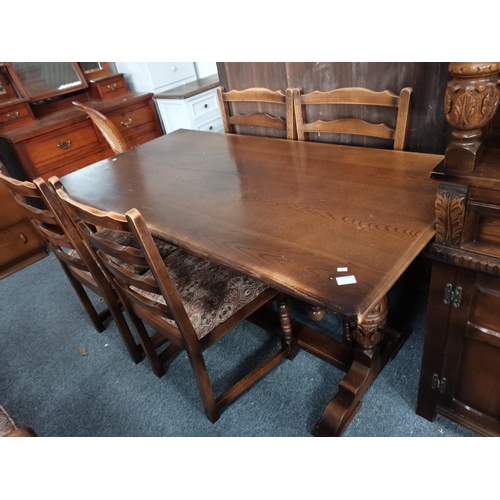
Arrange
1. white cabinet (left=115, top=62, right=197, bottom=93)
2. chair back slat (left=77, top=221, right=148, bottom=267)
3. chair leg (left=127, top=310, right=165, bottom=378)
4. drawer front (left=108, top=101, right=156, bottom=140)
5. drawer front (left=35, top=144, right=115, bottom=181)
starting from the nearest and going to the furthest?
chair back slat (left=77, top=221, right=148, bottom=267), chair leg (left=127, top=310, right=165, bottom=378), drawer front (left=35, top=144, right=115, bottom=181), drawer front (left=108, top=101, right=156, bottom=140), white cabinet (left=115, top=62, right=197, bottom=93)

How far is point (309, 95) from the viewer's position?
1.58 metres

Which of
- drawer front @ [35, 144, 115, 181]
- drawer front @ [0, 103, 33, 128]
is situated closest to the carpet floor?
drawer front @ [35, 144, 115, 181]

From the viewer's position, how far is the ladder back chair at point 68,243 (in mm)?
1303

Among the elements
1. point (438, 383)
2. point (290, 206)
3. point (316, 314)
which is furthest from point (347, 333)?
point (290, 206)

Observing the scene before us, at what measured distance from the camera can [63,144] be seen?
2.82 meters

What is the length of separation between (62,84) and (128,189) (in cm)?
208

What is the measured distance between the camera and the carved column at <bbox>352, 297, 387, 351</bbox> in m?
1.15

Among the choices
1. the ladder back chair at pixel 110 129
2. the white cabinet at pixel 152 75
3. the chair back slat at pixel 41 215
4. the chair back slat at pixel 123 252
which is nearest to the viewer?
the chair back slat at pixel 123 252

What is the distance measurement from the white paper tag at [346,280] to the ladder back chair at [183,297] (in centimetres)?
47

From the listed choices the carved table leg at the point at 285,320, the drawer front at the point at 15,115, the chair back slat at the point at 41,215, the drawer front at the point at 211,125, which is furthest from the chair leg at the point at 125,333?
the drawer front at the point at 211,125

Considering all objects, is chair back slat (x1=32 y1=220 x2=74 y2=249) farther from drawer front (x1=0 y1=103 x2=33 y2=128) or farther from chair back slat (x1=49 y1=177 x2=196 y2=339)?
drawer front (x1=0 y1=103 x2=33 y2=128)

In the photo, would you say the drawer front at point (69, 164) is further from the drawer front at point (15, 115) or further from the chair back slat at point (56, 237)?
the chair back slat at point (56, 237)

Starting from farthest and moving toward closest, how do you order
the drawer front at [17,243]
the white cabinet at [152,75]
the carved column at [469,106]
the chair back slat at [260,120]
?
the white cabinet at [152,75] < the drawer front at [17,243] < the chair back slat at [260,120] < the carved column at [469,106]

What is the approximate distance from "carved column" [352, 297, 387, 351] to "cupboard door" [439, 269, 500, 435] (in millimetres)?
192
